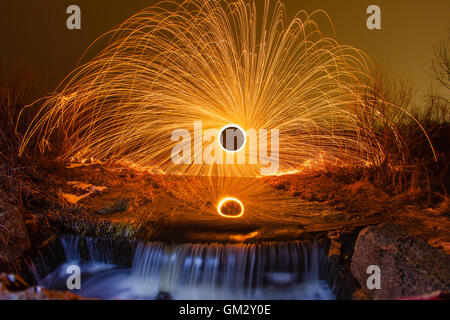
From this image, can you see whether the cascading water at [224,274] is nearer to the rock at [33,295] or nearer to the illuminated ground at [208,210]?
the illuminated ground at [208,210]

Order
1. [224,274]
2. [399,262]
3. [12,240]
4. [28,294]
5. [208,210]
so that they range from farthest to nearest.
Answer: [208,210]
[12,240]
[224,274]
[399,262]
[28,294]

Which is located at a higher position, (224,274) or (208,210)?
(208,210)

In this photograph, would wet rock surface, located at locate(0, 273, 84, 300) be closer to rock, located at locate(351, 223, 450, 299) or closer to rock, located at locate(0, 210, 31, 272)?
rock, located at locate(0, 210, 31, 272)

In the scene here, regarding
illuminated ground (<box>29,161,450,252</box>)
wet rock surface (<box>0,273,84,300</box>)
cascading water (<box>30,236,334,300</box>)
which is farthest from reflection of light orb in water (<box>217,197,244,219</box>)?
wet rock surface (<box>0,273,84,300</box>)

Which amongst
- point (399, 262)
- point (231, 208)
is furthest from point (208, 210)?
point (399, 262)

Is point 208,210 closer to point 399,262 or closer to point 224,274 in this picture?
point 224,274

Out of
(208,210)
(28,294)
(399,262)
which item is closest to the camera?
(28,294)
